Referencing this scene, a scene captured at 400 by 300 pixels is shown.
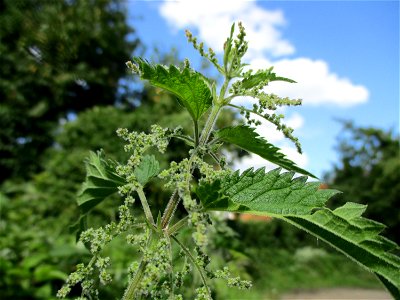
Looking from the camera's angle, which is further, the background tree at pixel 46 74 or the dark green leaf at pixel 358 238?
the background tree at pixel 46 74

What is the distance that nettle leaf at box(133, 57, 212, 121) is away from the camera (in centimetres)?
118

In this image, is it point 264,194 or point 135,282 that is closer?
point 135,282

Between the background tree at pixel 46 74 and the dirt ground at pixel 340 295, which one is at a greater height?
the background tree at pixel 46 74

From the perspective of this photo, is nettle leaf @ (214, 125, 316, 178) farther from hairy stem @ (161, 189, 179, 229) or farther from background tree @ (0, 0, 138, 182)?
background tree @ (0, 0, 138, 182)

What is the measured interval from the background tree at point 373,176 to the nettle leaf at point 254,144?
18765mm

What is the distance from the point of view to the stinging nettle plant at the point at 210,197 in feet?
3.38

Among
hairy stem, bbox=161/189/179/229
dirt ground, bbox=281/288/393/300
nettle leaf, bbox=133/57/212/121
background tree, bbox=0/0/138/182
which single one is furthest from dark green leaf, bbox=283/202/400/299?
background tree, bbox=0/0/138/182

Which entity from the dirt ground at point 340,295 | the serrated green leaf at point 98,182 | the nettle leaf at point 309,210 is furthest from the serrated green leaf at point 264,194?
the dirt ground at point 340,295

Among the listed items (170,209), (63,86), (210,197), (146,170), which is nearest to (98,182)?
(146,170)

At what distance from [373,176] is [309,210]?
21.6m

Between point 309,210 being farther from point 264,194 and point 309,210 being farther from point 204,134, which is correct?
point 204,134

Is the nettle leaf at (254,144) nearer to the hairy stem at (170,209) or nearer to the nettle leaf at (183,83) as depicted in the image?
the nettle leaf at (183,83)

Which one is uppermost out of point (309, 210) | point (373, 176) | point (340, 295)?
point (373, 176)

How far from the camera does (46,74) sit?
19.2 metres
